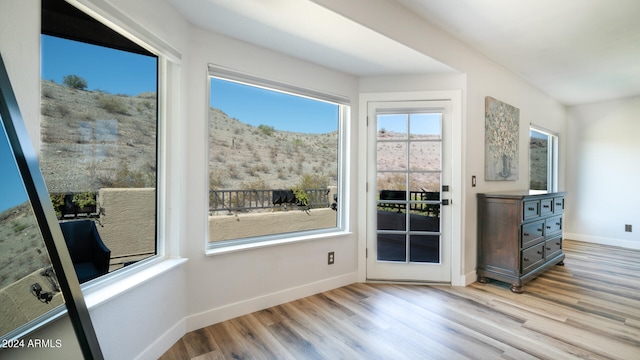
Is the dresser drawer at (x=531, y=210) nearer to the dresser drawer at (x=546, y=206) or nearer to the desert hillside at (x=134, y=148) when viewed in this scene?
the dresser drawer at (x=546, y=206)

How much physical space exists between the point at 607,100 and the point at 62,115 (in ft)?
22.8

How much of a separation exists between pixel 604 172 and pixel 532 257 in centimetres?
322

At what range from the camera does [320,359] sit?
1.67 meters

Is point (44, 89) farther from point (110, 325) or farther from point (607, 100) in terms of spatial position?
point (607, 100)

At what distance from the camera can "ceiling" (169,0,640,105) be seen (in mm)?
1825

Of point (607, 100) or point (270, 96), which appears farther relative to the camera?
point (607, 100)

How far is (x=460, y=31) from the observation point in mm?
2514

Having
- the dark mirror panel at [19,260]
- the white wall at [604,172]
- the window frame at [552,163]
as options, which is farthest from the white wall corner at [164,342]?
the white wall at [604,172]

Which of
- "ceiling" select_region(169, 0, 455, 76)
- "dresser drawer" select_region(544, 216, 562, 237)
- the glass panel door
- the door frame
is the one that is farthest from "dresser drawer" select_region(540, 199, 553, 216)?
"ceiling" select_region(169, 0, 455, 76)

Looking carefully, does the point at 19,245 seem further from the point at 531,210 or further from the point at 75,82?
the point at 531,210

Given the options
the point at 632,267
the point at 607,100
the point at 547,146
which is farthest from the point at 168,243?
the point at 607,100

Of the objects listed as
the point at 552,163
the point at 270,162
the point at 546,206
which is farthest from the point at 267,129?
the point at 552,163

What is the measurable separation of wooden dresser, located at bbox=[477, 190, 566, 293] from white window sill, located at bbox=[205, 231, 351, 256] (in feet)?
Result: 5.03

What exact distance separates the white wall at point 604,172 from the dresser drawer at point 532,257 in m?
2.73
